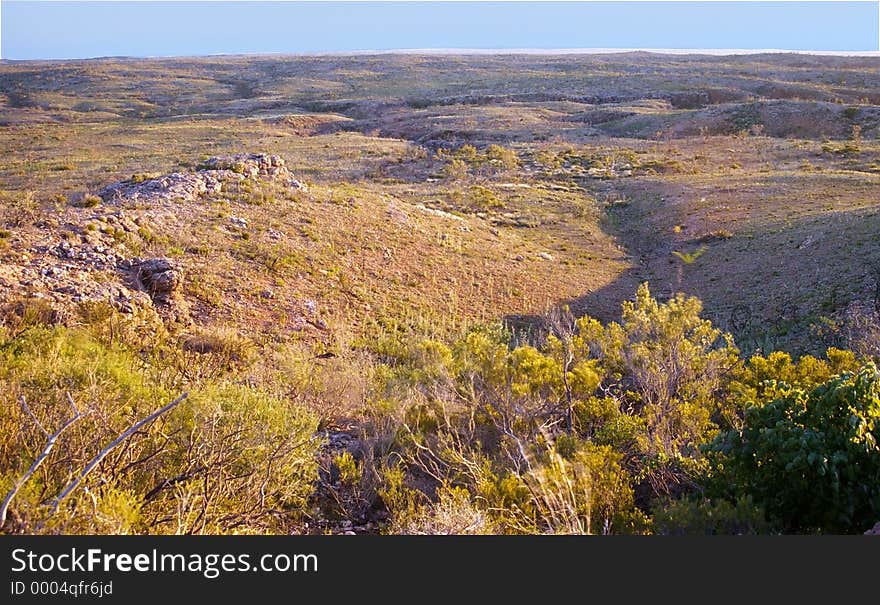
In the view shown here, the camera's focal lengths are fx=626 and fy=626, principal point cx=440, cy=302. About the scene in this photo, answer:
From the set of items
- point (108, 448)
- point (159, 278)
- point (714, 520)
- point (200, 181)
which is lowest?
point (714, 520)

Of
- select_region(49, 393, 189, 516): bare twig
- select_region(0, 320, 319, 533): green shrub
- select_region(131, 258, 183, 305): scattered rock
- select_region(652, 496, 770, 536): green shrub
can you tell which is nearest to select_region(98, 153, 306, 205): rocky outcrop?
select_region(131, 258, 183, 305): scattered rock

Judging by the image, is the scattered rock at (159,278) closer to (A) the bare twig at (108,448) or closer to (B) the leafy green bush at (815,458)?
(A) the bare twig at (108,448)

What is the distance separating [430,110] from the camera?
5341 cm

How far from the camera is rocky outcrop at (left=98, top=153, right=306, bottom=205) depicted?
14508 millimetres

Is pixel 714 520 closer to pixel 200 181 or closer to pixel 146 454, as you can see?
pixel 146 454

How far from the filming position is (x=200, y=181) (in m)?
15.7

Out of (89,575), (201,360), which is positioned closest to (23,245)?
(201,360)

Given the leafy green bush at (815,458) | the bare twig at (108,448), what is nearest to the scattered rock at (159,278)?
the bare twig at (108,448)

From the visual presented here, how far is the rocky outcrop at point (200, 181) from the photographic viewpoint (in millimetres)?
14508

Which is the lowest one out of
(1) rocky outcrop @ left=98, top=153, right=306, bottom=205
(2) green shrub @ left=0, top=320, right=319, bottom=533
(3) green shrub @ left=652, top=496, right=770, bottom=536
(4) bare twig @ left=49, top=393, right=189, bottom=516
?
(3) green shrub @ left=652, top=496, right=770, bottom=536

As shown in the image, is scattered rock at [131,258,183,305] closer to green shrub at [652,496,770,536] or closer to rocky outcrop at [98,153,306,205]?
rocky outcrop at [98,153,306,205]

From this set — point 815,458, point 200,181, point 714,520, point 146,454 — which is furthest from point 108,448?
point 200,181

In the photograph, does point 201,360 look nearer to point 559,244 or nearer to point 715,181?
point 559,244

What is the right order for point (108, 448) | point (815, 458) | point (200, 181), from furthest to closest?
point (200, 181)
point (815, 458)
point (108, 448)
